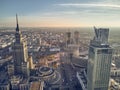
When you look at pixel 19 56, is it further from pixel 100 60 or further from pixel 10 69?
pixel 100 60

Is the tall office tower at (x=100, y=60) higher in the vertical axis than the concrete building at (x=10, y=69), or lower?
higher

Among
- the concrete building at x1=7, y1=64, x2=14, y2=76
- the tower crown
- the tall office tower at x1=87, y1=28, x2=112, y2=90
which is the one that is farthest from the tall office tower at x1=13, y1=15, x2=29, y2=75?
the tower crown

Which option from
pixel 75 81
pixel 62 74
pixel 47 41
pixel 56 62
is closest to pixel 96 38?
pixel 75 81

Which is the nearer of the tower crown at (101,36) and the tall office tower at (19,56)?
the tower crown at (101,36)

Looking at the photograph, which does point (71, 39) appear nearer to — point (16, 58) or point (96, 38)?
point (16, 58)

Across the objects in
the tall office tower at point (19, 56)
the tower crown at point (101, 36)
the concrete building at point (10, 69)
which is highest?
the tower crown at point (101, 36)

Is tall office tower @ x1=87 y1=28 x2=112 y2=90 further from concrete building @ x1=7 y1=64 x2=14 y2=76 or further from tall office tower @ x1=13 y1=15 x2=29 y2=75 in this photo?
concrete building @ x1=7 y1=64 x2=14 y2=76

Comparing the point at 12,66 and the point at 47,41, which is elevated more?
the point at 47,41

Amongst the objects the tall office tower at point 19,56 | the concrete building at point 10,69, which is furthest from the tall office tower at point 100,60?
the concrete building at point 10,69

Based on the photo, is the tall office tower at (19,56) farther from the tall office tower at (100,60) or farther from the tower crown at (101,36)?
the tower crown at (101,36)
